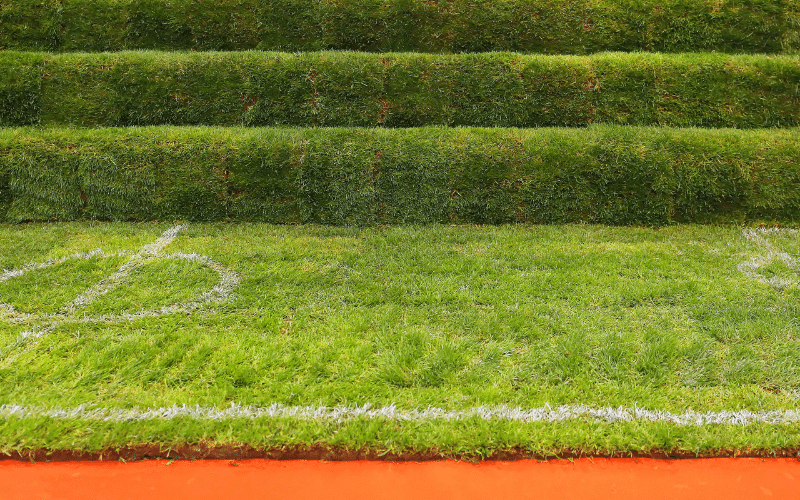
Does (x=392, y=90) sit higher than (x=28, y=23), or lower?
lower

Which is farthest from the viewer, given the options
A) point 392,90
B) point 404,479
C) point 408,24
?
point 408,24

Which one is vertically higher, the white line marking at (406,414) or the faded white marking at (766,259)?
the faded white marking at (766,259)

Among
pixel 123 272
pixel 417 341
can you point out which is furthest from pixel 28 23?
pixel 417 341

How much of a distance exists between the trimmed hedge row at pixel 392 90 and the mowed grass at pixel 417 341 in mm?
2089

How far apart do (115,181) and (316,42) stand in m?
3.40

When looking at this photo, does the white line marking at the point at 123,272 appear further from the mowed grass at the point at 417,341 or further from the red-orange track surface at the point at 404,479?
the red-orange track surface at the point at 404,479

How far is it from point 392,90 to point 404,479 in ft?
15.6

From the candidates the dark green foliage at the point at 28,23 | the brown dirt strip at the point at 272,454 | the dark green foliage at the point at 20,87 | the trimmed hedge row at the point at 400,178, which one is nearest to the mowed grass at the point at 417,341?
the brown dirt strip at the point at 272,454

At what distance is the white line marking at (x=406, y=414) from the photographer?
2.10 m

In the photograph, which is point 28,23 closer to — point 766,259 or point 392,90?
point 392,90

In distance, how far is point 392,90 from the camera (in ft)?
18.1

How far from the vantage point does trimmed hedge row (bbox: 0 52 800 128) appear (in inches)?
213

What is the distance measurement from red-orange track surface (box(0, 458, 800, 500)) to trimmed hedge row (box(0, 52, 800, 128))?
14.7 ft

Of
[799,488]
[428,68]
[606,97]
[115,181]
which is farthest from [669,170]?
Answer: [115,181]
